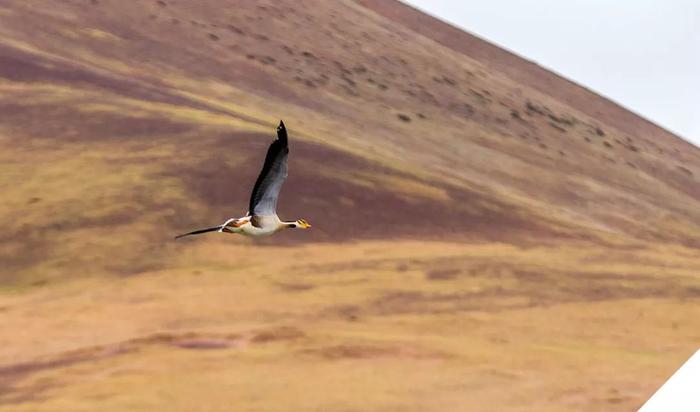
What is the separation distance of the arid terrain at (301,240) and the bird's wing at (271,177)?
27.3 ft

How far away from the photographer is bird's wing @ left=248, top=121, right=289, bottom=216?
22.5 metres

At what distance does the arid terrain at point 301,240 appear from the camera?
116 feet

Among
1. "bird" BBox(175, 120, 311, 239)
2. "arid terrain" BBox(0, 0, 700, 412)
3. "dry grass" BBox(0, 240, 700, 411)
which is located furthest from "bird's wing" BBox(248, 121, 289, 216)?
"dry grass" BBox(0, 240, 700, 411)

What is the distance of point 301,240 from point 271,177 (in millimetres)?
35931

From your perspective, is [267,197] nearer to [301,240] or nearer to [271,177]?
[271,177]

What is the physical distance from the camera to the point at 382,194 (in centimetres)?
6675

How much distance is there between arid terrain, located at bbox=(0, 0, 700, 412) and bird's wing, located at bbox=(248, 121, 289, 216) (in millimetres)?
8333

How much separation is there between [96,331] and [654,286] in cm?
2660

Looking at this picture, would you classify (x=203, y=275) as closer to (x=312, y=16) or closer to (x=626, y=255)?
(x=626, y=255)

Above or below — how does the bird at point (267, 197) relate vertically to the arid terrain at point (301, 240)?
above

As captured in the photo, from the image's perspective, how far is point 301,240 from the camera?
5884 cm

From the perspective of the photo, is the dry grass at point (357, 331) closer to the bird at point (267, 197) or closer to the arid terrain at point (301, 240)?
the arid terrain at point (301, 240)

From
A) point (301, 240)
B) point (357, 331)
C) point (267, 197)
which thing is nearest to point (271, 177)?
point (267, 197)

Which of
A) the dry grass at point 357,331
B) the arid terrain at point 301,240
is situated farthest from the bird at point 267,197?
the dry grass at point 357,331
